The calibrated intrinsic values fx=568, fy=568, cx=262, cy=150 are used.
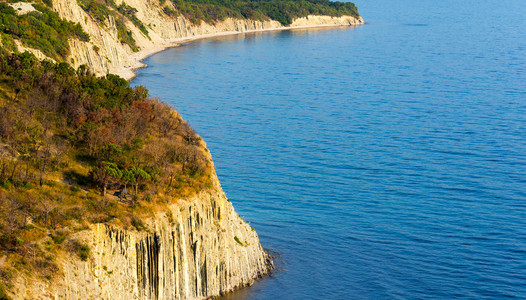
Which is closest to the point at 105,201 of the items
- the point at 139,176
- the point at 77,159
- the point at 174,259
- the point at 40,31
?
the point at 139,176

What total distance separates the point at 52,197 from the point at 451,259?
32.8 m

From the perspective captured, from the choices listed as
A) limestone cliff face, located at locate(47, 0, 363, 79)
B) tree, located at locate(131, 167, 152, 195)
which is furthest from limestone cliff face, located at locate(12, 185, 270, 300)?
limestone cliff face, located at locate(47, 0, 363, 79)

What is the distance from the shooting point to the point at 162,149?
42.7 meters

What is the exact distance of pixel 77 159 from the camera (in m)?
39.7

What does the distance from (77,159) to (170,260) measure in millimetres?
9767

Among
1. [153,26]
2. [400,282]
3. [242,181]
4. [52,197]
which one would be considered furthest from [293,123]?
[153,26]

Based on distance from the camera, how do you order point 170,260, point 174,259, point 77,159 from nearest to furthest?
point 170,260, point 174,259, point 77,159

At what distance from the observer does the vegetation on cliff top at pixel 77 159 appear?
3272 centimetres

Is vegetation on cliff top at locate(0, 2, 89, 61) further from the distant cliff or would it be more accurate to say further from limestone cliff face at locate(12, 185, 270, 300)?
limestone cliff face at locate(12, 185, 270, 300)

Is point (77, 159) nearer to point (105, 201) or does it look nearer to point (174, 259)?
point (105, 201)

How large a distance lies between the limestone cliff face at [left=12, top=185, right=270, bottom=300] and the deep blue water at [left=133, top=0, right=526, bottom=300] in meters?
2.78

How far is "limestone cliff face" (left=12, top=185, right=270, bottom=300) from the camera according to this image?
104ft

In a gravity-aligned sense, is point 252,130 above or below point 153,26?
below

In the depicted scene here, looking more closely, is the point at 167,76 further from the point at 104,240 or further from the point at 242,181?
the point at 104,240
